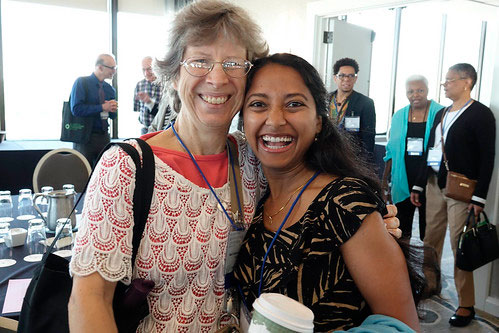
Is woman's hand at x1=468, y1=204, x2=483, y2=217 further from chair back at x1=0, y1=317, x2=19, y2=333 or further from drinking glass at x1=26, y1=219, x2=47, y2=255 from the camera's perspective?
chair back at x1=0, y1=317, x2=19, y2=333

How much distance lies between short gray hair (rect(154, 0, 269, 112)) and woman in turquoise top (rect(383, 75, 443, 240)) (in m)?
3.08

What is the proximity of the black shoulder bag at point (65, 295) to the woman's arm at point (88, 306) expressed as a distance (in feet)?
0.18

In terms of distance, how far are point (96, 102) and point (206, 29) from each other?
433cm

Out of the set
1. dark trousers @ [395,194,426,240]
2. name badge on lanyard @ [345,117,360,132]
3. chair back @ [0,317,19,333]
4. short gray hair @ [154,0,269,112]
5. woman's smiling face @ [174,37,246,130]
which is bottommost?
dark trousers @ [395,194,426,240]

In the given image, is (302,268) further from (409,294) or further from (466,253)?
(466,253)

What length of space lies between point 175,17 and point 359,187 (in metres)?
0.72

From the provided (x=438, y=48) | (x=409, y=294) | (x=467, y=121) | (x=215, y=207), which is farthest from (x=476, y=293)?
(x=438, y=48)

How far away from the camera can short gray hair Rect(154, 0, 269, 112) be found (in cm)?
121

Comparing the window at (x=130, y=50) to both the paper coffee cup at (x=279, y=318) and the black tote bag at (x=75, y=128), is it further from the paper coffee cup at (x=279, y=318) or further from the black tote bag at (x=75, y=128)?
the paper coffee cup at (x=279, y=318)

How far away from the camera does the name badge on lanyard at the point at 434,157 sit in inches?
141

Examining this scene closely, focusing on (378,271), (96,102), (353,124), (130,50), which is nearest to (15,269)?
(378,271)

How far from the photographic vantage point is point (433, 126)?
3.72 m

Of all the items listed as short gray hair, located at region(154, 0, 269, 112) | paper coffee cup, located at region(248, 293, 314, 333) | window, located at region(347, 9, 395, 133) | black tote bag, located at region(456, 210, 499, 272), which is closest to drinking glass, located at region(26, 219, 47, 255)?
short gray hair, located at region(154, 0, 269, 112)

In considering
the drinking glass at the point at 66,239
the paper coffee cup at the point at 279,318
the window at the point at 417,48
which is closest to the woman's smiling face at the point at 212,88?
the paper coffee cup at the point at 279,318
